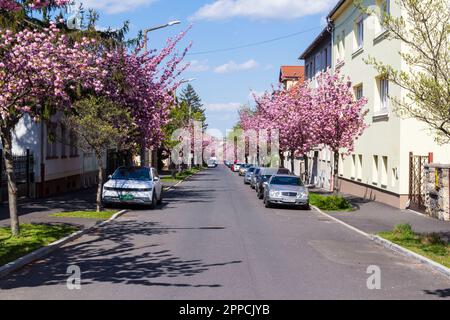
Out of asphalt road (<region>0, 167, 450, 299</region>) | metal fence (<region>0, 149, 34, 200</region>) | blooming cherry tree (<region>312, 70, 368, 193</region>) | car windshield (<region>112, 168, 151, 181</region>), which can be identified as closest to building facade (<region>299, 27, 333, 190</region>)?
blooming cherry tree (<region>312, 70, 368, 193</region>)

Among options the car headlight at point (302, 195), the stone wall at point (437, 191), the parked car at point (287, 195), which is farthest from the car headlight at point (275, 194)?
the stone wall at point (437, 191)

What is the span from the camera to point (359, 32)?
105ft

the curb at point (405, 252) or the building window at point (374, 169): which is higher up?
the building window at point (374, 169)

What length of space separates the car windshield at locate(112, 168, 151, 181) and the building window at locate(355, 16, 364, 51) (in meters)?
13.6

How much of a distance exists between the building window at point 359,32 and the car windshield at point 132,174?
13604 mm

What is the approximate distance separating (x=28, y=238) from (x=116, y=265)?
357cm

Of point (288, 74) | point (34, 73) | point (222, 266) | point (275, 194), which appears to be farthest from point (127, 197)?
point (288, 74)

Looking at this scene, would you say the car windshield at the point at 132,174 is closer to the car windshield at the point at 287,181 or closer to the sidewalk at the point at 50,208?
the sidewalk at the point at 50,208

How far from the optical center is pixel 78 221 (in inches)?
674

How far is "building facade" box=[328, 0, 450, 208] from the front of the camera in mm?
23406

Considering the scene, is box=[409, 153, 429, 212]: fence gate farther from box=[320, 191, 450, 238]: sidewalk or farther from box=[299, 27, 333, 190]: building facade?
box=[299, 27, 333, 190]: building facade

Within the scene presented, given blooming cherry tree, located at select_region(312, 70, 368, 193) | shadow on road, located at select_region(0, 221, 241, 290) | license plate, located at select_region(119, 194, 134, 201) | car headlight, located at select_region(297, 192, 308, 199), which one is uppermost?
blooming cherry tree, located at select_region(312, 70, 368, 193)

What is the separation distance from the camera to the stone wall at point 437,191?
19859 mm

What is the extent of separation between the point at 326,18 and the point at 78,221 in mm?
25644
